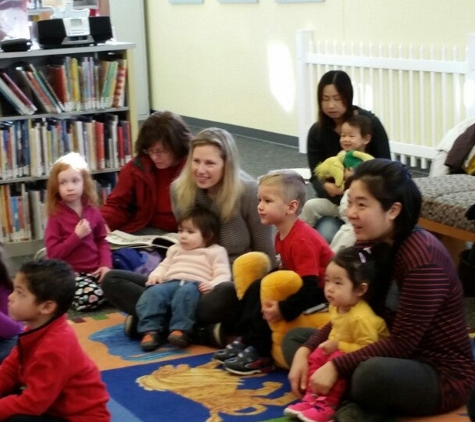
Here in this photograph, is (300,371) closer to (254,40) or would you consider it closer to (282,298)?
(282,298)

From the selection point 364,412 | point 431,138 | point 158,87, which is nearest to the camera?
point 364,412

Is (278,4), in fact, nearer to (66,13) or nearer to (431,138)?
(431,138)

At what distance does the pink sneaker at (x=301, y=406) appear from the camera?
274cm

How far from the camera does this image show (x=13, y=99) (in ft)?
16.1

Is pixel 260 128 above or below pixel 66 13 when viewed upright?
below

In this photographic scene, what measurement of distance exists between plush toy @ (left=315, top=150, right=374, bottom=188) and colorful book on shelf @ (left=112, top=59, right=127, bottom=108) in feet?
4.37

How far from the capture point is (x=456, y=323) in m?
2.71

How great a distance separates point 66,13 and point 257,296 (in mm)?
2662

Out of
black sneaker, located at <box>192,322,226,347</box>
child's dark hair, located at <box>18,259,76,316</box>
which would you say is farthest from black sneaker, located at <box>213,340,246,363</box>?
child's dark hair, located at <box>18,259,76,316</box>

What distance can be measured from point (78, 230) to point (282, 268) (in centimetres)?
110

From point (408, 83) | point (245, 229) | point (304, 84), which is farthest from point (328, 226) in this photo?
point (304, 84)

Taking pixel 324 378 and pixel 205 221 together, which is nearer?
pixel 324 378

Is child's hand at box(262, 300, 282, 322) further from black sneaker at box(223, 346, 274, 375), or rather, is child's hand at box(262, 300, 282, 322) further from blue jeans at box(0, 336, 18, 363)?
blue jeans at box(0, 336, 18, 363)

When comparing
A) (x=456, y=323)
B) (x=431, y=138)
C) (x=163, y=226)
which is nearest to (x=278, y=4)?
(x=431, y=138)
